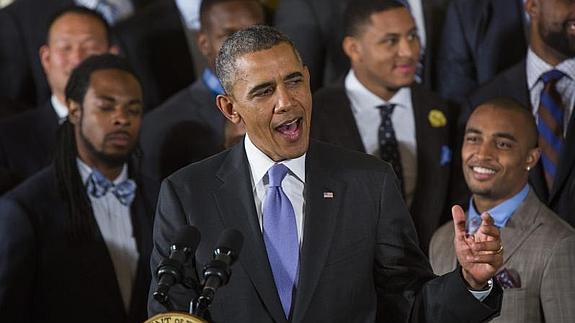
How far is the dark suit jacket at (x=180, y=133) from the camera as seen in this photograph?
574 cm

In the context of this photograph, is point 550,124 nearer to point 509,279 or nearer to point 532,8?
point 532,8

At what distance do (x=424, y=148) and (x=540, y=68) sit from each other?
2.11 feet

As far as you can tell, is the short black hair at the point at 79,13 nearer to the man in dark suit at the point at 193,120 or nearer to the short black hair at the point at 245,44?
the man in dark suit at the point at 193,120

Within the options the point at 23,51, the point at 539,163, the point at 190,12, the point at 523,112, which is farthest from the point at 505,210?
the point at 23,51

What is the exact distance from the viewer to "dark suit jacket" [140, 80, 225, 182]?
18.8 ft

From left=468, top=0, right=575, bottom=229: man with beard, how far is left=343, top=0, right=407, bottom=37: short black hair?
56cm

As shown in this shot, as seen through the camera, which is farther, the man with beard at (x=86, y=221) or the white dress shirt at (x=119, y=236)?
the white dress shirt at (x=119, y=236)

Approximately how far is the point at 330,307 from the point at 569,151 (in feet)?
Answer: 6.84

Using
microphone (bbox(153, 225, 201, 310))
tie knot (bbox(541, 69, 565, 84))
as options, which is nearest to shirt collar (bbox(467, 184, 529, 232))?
tie knot (bbox(541, 69, 565, 84))

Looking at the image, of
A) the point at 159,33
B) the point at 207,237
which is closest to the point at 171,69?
the point at 159,33

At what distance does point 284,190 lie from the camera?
3.53 meters

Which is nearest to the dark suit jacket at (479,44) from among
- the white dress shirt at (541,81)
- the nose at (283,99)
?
the white dress shirt at (541,81)

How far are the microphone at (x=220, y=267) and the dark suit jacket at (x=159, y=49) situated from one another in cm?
328

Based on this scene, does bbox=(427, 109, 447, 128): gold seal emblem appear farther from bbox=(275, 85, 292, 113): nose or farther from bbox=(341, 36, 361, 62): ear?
bbox=(275, 85, 292, 113): nose
